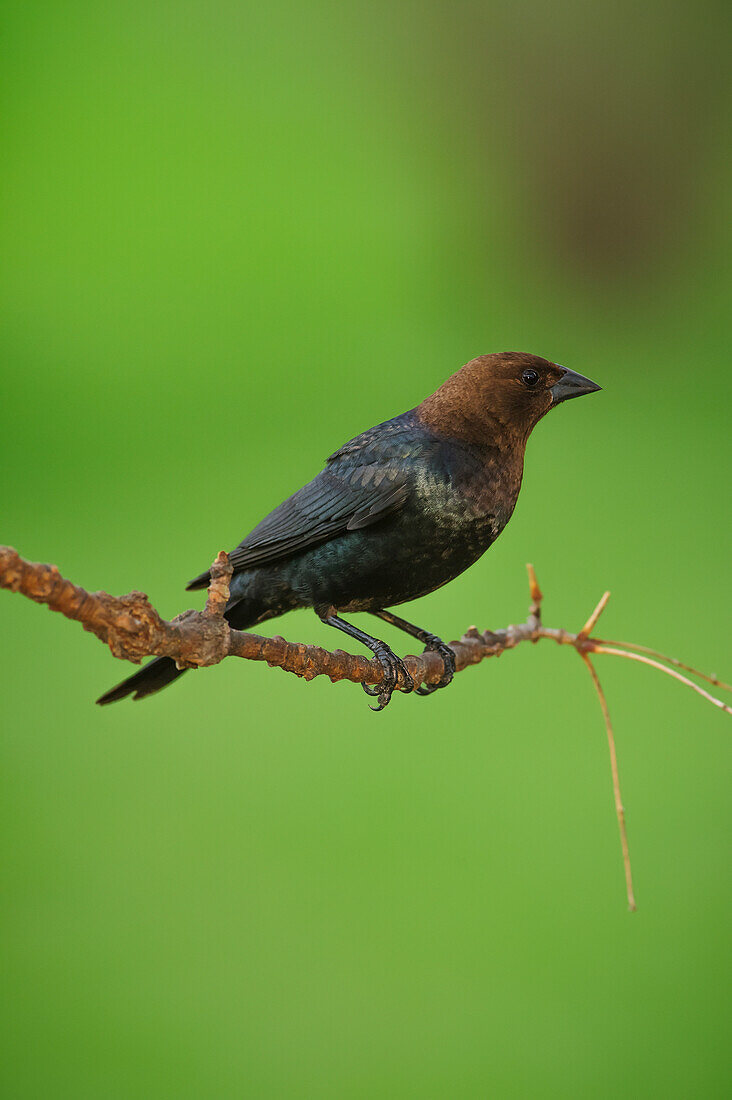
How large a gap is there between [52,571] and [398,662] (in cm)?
106

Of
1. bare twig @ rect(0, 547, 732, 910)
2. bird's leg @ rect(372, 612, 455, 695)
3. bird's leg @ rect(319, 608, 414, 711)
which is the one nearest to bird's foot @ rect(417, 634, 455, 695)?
bird's leg @ rect(372, 612, 455, 695)

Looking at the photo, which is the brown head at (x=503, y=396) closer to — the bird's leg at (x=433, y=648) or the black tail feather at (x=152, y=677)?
the bird's leg at (x=433, y=648)

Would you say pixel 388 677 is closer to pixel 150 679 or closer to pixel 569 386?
pixel 150 679

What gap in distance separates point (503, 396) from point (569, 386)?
0.47 ft

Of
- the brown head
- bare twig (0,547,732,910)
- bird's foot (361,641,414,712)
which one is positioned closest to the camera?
bare twig (0,547,732,910)

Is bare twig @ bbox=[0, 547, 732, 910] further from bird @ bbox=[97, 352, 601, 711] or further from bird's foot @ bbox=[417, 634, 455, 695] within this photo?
bird's foot @ bbox=[417, 634, 455, 695]

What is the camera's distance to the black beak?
2.23 metres

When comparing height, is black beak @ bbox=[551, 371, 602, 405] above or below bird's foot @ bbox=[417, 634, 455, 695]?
above

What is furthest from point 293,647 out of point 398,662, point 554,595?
point 554,595

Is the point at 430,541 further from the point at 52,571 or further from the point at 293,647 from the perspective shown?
the point at 52,571

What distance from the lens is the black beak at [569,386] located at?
2229mm

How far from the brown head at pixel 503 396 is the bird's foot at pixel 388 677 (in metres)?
0.44

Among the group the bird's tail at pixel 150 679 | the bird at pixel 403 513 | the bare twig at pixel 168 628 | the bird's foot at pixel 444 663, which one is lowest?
the bare twig at pixel 168 628

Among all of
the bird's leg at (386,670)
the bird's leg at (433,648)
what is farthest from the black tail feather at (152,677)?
the bird's leg at (433,648)
